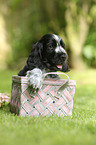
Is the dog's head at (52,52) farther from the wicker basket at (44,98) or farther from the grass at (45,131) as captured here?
the grass at (45,131)

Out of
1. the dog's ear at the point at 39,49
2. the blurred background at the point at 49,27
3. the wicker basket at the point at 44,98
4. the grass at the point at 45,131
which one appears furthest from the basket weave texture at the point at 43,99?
the blurred background at the point at 49,27

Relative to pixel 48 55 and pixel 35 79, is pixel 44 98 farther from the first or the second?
pixel 48 55

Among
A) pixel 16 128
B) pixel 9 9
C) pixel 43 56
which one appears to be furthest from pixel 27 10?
pixel 16 128

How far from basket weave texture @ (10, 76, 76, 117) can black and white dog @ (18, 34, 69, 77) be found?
0.57 feet

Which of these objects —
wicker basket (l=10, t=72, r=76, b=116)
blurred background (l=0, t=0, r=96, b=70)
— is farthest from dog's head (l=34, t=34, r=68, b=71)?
blurred background (l=0, t=0, r=96, b=70)

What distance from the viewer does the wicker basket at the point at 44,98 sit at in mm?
2182

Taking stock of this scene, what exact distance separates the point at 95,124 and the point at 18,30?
11.6 metres

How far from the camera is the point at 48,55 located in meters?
2.33

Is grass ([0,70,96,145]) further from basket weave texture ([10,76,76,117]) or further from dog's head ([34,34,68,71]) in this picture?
dog's head ([34,34,68,71])

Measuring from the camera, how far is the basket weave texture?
2182 millimetres

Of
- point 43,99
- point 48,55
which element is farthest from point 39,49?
point 43,99

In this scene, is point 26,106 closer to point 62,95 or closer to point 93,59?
point 62,95

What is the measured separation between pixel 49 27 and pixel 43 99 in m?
8.33

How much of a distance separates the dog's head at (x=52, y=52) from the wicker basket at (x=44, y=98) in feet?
0.57
